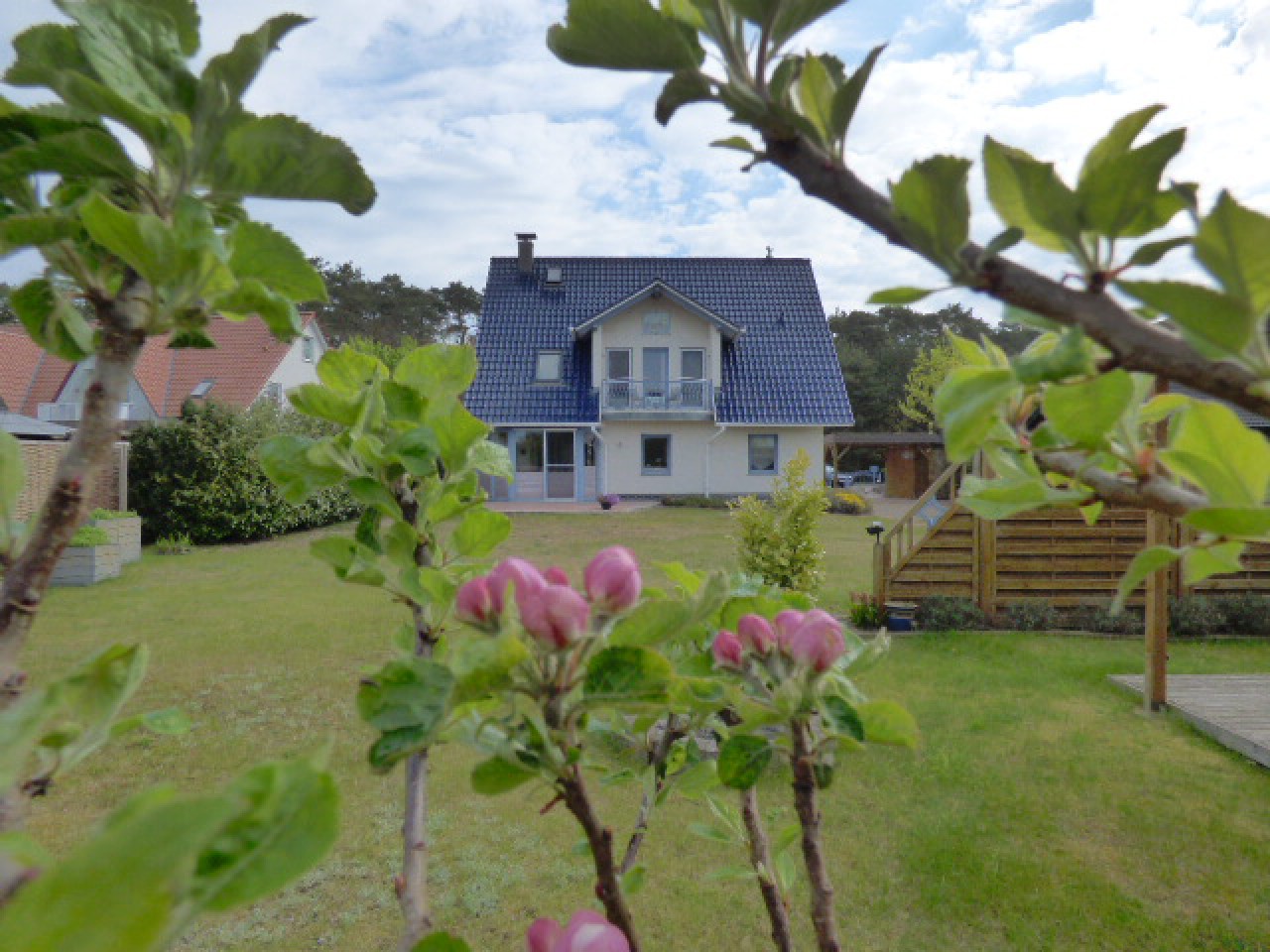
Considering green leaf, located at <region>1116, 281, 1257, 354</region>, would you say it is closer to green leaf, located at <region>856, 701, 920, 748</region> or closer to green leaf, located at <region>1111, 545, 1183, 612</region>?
green leaf, located at <region>1111, 545, 1183, 612</region>

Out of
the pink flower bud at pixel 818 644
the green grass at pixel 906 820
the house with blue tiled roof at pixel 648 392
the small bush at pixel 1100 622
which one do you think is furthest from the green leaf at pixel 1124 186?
the house with blue tiled roof at pixel 648 392

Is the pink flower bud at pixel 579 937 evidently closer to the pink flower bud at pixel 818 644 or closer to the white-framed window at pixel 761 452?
the pink flower bud at pixel 818 644

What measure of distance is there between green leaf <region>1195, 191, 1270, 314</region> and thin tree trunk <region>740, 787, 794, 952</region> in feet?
1.93

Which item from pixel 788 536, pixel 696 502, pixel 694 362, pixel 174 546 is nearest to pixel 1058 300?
pixel 788 536

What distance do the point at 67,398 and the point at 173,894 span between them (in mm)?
24320

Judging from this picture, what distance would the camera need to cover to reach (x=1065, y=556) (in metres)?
7.67

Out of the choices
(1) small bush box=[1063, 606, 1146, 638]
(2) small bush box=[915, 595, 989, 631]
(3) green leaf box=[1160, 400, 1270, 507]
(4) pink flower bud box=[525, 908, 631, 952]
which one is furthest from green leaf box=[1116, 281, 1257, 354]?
(1) small bush box=[1063, 606, 1146, 638]

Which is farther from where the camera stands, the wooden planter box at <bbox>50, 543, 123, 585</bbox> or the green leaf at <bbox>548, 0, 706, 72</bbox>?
the wooden planter box at <bbox>50, 543, 123, 585</bbox>

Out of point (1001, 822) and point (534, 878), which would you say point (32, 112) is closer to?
point (534, 878)

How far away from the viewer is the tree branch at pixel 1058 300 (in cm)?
38

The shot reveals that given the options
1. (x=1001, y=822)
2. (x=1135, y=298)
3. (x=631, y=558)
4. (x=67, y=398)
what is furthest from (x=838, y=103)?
(x=67, y=398)

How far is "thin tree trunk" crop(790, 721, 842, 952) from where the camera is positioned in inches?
24.9

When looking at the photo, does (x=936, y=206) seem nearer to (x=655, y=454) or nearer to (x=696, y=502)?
(x=696, y=502)

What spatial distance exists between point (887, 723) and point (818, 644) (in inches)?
3.9
